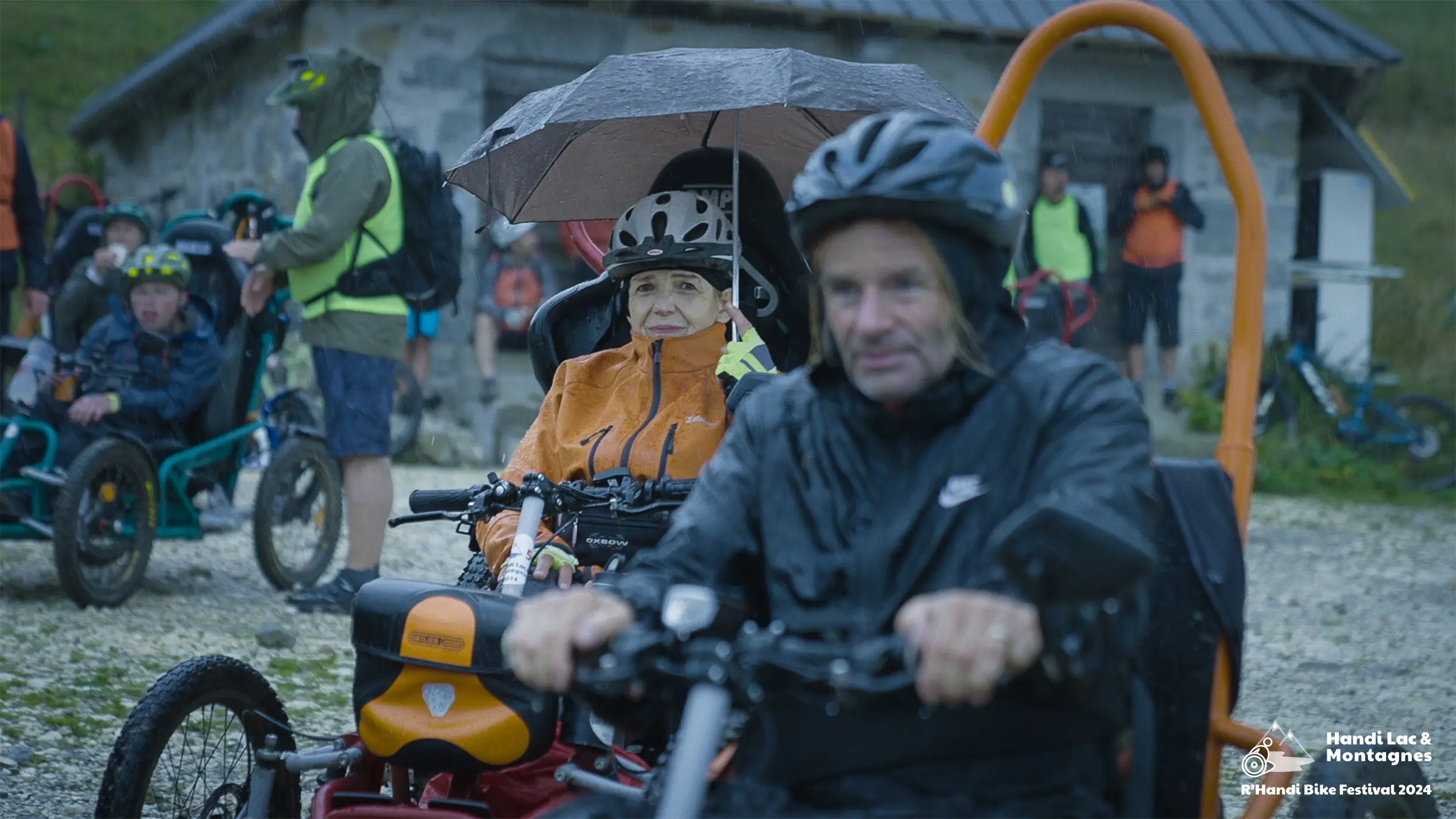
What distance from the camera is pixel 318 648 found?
6695 mm

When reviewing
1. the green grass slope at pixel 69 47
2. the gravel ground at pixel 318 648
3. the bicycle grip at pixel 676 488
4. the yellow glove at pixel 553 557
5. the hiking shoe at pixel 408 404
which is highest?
the green grass slope at pixel 69 47

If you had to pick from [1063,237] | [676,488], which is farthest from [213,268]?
[1063,237]

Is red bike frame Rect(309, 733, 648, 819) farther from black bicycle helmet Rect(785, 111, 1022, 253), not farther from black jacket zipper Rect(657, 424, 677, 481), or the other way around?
black bicycle helmet Rect(785, 111, 1022, 253)

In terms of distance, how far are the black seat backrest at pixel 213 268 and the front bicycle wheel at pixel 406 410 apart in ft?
14.4

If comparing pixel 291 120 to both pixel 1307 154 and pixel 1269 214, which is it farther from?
pixel 1307 154

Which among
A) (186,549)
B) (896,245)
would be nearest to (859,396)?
(896,245)

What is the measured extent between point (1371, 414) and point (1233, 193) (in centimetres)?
1290

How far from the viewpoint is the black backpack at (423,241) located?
24.5 ft

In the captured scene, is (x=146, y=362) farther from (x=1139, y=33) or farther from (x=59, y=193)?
(x=59, y=193)

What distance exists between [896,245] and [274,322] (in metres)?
6.14

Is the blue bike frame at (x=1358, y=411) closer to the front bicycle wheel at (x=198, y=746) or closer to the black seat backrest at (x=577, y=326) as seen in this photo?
the black seat backrest at (x=577, y=326)

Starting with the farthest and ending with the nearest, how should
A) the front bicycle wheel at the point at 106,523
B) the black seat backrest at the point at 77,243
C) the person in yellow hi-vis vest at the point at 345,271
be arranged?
the black seat backrest at the point at 77,243
the person in yellow hi-vis vest at the point at 345,271
the front bicycle wheel at the point at 106,523

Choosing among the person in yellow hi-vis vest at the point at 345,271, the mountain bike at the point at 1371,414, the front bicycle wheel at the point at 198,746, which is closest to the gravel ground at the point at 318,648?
the person in yellow hi-vis vest at the point at 345,271

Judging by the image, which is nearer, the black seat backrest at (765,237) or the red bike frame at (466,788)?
the red bike frame at (466,788)
